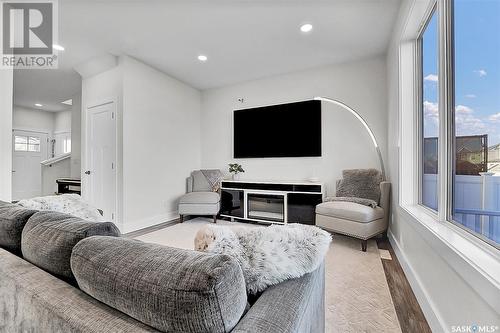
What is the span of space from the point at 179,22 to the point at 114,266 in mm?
2791

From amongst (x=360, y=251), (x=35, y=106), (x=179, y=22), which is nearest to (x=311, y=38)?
(x=179, y=22)

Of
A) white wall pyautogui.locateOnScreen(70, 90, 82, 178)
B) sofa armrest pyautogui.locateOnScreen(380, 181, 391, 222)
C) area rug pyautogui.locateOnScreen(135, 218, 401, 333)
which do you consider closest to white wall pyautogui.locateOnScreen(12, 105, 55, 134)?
white wall pyautogui.locateOnScreen(70, 90, 82, 178)

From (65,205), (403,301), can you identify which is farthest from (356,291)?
(65,205)

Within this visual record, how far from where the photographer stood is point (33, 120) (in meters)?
6.26

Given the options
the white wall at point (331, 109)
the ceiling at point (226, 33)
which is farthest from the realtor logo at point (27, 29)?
the white wall at point (331, 109)

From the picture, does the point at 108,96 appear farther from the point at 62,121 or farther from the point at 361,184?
the point at 62,121

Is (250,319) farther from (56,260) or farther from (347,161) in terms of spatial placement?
A: (347,161)

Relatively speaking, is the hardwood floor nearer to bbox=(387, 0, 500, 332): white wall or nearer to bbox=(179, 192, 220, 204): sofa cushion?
bbox=(387, 0, 500, 332): white wall

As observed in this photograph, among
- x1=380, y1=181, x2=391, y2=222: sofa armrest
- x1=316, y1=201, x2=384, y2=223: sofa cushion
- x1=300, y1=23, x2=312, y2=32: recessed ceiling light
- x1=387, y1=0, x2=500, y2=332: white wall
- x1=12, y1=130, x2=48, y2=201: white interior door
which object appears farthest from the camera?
x1=12, y1=130, x2=48, y2=201: white interior door

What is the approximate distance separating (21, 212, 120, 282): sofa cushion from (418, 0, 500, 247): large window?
170 cm

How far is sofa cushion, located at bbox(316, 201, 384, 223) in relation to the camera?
244 centimetres

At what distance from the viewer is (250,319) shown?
20.0 inches

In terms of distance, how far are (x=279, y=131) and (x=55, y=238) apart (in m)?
3.50

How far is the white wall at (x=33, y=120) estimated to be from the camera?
594cm
